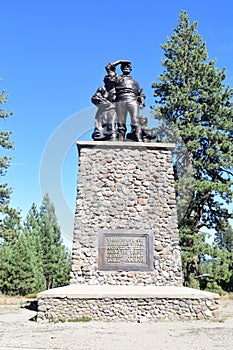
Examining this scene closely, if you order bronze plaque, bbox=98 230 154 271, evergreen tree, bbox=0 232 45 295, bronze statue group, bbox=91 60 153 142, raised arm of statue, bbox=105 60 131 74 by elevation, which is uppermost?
raised arm of statue, bbox=105 60 131 74

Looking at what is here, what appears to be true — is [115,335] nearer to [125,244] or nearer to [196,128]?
[125,244]

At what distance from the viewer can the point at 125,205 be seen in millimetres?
8344

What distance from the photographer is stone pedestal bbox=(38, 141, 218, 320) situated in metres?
6.30

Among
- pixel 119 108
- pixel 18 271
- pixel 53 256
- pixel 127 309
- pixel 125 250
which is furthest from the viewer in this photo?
pixel 53 256

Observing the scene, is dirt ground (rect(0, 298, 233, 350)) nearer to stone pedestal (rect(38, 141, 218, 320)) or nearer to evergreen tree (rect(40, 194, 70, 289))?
stone pedestal (rect(38, 141, 218, 320))

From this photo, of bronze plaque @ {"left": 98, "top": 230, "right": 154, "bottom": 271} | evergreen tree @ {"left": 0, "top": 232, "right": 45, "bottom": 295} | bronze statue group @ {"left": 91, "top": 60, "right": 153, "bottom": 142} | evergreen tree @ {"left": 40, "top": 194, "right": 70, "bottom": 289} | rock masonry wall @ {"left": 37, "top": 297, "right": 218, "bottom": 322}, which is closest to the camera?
rock masonry wall @ {"left": 37, "top": 297, "right": 218, "bottom": 322}

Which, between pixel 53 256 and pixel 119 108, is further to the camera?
pixel 53 256

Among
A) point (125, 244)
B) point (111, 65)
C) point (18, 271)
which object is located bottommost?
point (18, 271)

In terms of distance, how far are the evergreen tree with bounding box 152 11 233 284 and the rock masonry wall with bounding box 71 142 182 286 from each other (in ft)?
16.0

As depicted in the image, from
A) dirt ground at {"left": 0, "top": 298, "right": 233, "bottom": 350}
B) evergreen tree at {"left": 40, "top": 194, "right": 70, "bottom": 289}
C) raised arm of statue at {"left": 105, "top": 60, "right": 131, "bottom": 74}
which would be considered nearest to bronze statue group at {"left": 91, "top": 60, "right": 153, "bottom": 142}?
raised arm of statue at {"left": 105, "top": 60, "right": 131, "bottom": 74}


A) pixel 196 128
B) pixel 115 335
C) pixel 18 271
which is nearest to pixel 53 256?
pixel 18 271

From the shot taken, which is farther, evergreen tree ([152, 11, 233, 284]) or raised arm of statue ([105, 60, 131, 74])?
evergreen tree ([152, 11, 233, 284])

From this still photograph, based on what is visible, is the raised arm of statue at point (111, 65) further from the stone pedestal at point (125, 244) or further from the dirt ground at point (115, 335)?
the dirt ground at point (115, 335)

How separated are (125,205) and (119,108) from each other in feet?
8.85
